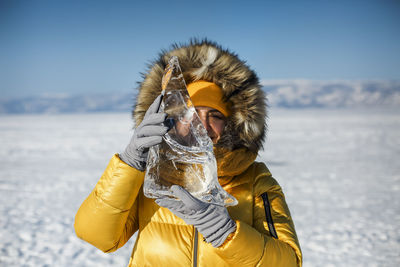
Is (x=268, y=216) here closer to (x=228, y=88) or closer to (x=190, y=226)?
(x=190, y=226)

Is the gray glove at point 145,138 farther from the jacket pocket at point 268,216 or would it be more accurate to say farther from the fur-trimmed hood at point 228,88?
the jacket pocket at point 268,216

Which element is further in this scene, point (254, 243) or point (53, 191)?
point (53, 191)

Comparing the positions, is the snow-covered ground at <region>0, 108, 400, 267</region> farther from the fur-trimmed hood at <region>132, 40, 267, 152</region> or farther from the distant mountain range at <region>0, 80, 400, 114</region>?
the distant mountain range at <region>0, 80, 400, 114</region>

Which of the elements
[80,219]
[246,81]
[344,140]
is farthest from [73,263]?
[344,140]

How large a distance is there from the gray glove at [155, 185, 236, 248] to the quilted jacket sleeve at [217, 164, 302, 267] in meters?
0.03

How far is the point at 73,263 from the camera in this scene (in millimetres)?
2814

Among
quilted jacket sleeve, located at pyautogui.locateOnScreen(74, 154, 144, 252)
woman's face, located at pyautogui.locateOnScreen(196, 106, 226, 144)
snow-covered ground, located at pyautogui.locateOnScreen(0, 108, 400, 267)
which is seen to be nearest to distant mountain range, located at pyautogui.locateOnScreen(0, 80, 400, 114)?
snow-covered ground, located at pyautogui.locateOnScreen(0, 108, 400, 267)

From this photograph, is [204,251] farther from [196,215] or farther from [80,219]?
[80,219]

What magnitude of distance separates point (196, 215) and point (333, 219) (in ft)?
11.2

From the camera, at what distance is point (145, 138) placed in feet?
3.27

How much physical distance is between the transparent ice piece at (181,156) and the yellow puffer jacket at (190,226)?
75mm

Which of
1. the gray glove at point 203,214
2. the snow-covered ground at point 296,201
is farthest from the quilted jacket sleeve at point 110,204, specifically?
the snow-covered ground at point 296,201

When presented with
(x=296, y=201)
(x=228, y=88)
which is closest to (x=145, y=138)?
(x=228, y=88)

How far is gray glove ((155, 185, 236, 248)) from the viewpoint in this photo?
94 cm
